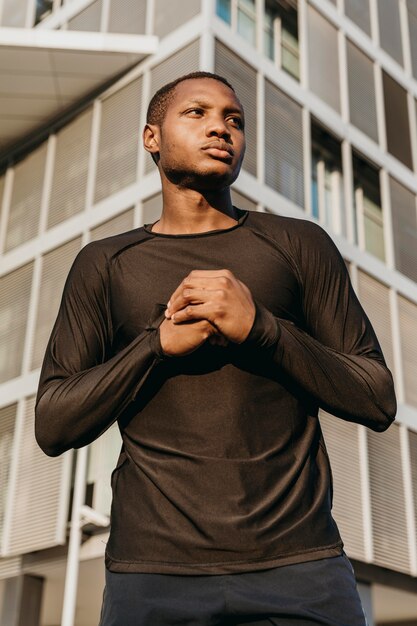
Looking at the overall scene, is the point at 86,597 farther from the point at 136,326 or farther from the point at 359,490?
the point at 136,326

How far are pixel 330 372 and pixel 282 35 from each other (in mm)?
17423

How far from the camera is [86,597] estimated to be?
17688 mm

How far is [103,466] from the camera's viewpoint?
14641mm

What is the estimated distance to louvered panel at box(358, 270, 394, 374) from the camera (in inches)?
695

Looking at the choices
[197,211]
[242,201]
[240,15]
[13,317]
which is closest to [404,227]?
[242,201]

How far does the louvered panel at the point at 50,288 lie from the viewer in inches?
657

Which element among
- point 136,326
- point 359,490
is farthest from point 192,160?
point 359,490

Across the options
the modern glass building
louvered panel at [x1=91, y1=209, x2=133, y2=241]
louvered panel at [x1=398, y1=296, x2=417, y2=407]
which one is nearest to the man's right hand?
the modern glass building

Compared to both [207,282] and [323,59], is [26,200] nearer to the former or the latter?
[323,59]

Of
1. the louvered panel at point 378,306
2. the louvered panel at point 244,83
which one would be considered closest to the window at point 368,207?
the louvered panel at point 378,306

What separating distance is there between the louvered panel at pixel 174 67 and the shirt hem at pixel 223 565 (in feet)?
47.5

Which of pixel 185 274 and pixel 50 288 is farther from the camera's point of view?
pixel 50 288

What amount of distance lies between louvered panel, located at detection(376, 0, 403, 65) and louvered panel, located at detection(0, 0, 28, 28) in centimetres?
757

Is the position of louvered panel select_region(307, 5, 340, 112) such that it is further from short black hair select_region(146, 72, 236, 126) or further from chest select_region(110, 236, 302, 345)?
chest select_region(110, 236, 302, 345)
